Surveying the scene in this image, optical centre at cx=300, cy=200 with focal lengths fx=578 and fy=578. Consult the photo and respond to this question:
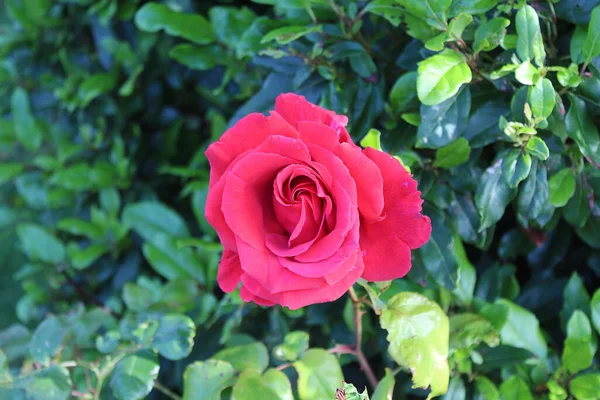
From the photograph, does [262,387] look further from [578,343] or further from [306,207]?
[578,343]

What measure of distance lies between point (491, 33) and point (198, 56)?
2.54 feet

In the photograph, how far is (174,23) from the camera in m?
1.32

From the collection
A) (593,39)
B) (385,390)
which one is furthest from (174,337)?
(593,39)

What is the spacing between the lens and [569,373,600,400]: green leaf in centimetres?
93

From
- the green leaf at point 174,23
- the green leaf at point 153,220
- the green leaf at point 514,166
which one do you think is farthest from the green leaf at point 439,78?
the green leaf at point 153,220

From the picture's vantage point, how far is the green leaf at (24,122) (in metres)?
1.73

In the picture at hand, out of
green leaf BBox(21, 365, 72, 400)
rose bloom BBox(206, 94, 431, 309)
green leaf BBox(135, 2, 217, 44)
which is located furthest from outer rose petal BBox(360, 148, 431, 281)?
green leaf BBox(135, 2, 217, 44)

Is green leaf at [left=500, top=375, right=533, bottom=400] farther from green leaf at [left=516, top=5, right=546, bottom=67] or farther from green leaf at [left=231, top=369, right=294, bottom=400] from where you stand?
green leaf at [left=516, top=5, right=546, bottom=67]

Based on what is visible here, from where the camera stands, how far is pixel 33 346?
104 cm

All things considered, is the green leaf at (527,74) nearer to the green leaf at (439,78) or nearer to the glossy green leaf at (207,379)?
the green leaf at (439,78)

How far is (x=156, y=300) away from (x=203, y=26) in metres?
0.65

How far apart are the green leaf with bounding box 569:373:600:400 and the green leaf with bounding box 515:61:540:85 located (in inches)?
19.7

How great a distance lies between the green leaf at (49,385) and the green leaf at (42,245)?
767 millimetres

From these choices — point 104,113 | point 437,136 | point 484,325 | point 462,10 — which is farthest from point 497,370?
point 104,113
